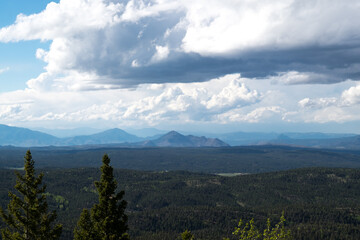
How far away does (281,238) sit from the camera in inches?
1394

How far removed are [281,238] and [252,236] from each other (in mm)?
3137

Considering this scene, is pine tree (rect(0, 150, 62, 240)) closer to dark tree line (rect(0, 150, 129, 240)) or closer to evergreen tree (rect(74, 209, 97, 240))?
dark tree line (rect(0, 150, 129, 240))

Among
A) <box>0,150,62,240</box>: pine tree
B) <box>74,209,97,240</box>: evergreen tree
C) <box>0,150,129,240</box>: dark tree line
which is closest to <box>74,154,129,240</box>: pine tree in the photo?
<box>0,150,129,240</box>: dark tree line

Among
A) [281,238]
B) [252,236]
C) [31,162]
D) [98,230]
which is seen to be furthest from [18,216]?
[281,238]

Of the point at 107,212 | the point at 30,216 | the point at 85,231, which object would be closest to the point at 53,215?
the point at 30,216

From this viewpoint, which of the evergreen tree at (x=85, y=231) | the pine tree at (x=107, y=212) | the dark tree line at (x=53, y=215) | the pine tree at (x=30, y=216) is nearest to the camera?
the pine tree at (x=107, y=212)

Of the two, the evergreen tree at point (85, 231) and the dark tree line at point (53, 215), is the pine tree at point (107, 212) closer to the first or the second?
the dark tree line at point (53, 215)

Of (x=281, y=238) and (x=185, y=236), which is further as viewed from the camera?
(x=185, y=236)

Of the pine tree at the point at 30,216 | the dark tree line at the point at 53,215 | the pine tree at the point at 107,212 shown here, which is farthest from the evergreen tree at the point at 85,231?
the pine tree at the point at 30,216

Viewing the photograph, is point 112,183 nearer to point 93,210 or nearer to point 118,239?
point 93,210

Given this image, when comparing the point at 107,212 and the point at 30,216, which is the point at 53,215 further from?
the point at 107,212

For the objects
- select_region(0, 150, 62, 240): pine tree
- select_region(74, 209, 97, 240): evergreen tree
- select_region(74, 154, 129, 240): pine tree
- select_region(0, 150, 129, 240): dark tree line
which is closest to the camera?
select_region(74, 154, 129, 240): pine tree

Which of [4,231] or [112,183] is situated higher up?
[112,183]

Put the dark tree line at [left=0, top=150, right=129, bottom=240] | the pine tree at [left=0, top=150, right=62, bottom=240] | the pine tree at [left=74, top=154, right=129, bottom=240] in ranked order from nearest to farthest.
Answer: the pine tree at [left=74, top=154, right=129, bottom=240] → the dark tree line at [left=0, top=150, right=129, bottom=240] → the pine tree at [left=0, top=150, right=62, bottom=240]
